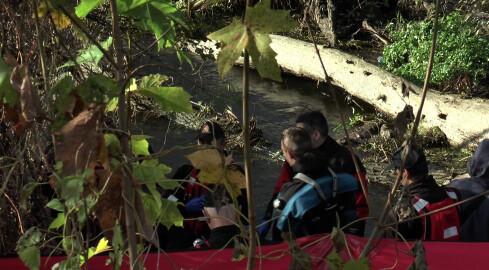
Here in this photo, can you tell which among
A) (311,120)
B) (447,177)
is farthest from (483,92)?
(311,120)

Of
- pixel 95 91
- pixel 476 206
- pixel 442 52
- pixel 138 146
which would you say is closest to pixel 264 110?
pixel 442 52

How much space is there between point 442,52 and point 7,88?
7912mm

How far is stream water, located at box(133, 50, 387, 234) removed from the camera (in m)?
8.00

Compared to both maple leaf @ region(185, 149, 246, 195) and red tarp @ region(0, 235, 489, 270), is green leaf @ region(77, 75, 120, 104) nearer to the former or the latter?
maple leaf @ region(185, 149, 246, 195)

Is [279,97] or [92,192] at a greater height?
[92,192]

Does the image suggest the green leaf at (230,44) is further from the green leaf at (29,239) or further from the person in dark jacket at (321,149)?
the person in dark jacket at (321,149)

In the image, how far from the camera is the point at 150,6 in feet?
8.00

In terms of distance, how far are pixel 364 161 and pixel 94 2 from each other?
6.11 meters

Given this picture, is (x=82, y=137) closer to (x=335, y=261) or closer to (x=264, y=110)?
(x=335, y=261)

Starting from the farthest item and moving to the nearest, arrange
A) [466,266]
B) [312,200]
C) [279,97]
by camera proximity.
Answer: [279,97] < [312,200] < [466,266]

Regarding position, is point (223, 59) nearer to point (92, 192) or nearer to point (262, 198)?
point (92, 192)

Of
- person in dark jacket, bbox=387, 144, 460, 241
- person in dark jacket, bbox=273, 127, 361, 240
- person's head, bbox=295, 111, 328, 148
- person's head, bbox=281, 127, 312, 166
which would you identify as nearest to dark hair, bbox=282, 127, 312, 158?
person's head, bbox=281, 127, 312, 166

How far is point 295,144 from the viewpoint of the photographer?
15.6 ft

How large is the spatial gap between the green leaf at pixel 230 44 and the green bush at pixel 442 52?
763 centimetres
